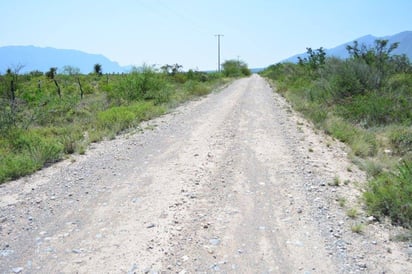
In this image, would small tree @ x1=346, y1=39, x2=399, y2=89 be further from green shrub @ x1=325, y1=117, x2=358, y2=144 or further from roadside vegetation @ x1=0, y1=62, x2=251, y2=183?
roadside vegetation @ x1=0, y1=62, x2=251, y2=183

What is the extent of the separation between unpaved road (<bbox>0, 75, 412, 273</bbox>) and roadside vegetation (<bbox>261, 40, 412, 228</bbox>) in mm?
412

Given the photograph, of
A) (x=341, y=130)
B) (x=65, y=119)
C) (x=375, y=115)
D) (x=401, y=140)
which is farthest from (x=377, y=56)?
(x=65, y=119)

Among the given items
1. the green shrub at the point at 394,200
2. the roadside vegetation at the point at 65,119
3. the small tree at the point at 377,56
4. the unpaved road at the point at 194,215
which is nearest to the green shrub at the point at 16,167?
the roadside vegetation at the point at 65,119

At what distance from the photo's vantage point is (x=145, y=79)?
19719 mm

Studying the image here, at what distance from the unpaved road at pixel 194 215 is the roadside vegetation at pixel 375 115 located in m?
0.41

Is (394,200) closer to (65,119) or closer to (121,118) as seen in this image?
(121,118)

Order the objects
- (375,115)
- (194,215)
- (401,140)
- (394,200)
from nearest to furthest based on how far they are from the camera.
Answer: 1. (394,200)
2. (194,215)
3. (401,140)
4. (375,115)

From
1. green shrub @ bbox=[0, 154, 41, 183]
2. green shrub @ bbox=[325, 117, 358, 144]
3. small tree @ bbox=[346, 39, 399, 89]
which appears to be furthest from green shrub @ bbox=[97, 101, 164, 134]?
small tree @ bbox=[346, 39, 399, 89]

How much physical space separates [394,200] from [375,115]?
7.77 meters

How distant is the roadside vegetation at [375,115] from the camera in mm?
4875

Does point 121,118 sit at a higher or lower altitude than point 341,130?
higher

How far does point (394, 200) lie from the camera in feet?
15.4

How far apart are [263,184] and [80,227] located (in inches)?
123

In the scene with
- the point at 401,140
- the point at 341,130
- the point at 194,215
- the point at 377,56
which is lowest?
the point at 194,215
